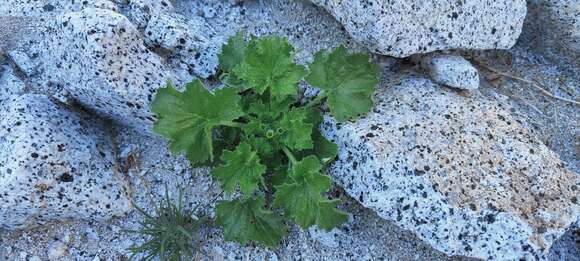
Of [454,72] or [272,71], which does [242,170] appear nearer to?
[272,71]

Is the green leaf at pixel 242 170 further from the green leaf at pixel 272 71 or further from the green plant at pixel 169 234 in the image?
the green plant at pixel 169 234

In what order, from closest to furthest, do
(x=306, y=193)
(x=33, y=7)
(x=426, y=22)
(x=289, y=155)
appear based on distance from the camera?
(x=306, y=193) → (x=289, y=155) → (x=426, y=22) → (x=33, y=7)

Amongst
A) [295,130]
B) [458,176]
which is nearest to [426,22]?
[458,176]

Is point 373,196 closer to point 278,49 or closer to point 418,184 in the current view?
point 418,184

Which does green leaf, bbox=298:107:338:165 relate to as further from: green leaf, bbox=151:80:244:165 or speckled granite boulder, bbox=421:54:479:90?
speckled granite boulder, bbox=421:54:479:90

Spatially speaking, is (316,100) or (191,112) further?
(316,100)

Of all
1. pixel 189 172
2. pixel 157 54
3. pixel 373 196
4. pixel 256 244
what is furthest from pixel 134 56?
pixel 373 196
